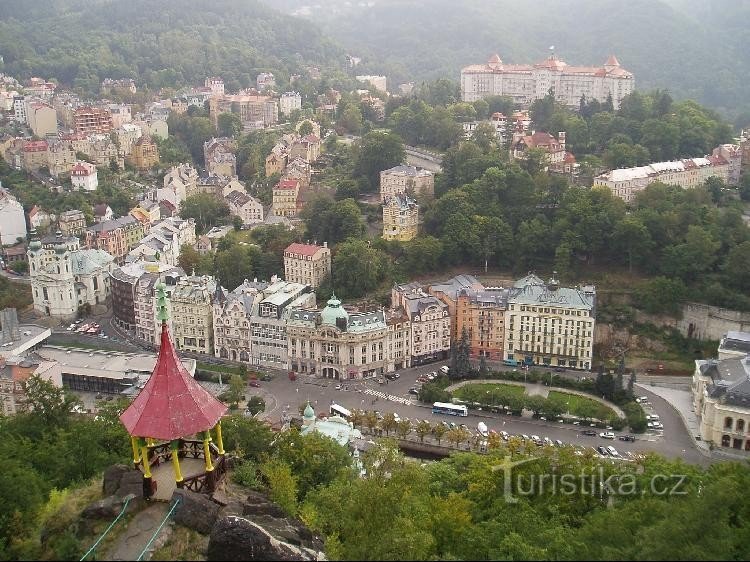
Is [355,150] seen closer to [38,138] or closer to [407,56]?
[38,138]

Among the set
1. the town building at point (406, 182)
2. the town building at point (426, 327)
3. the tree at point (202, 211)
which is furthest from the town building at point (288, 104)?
the town building at point (426, 327)

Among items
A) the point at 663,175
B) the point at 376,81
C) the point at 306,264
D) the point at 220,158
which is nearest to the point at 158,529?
the point at 306,264

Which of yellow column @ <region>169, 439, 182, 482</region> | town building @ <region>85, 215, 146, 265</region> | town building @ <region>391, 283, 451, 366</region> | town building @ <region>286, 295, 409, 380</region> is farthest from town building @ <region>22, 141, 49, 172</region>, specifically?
yellow column @ <region>169, 439, 182, 482</region>

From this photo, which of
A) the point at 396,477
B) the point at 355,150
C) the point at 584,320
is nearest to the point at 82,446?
the point at 396,477

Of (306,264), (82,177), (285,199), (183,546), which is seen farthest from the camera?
(82,177)

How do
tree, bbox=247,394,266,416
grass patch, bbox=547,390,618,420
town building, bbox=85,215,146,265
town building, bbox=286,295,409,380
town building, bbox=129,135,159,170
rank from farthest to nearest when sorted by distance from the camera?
town building, bbox=129,135,159,170
town building, bbox=85,215,146,265
town building, bbox=286,295,409,380
tree, bbox=247,394,266,416
grass patch, bbox=547,390,618,420

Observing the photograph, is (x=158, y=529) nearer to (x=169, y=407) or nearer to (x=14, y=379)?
(x=169, y=407)

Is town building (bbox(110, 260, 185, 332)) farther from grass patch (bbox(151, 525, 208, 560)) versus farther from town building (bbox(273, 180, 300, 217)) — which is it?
grass patch (bbox(151, 525, 208, 560))
